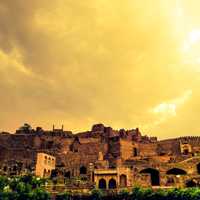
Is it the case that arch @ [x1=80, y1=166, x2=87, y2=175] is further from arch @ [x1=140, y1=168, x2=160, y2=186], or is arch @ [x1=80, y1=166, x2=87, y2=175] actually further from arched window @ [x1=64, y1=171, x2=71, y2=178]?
arch @ [x1=140, y1=168, x2=160, y2=186]

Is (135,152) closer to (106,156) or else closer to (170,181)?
(106,156)

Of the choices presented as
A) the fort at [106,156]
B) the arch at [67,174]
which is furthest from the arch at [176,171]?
the arch at [67,174]

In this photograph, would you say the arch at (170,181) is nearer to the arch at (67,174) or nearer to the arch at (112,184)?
the arch at (112,184)

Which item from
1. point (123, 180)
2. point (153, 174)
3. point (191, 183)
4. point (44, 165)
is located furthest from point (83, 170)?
point (191, 183)

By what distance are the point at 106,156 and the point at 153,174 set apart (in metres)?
12.7

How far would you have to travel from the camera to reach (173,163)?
53.2m

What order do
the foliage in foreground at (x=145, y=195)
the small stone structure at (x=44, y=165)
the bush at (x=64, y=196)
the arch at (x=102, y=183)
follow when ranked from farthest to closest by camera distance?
the small stone structure at (x=44, y=165)
the arch at (x=102, y=183)
the bush at (x=64, y=196)
the foliage in foreground at (x=145, y=195)

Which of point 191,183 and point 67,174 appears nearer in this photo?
point 191,183

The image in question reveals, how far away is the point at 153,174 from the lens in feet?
173

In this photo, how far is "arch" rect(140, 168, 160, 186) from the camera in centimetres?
5116

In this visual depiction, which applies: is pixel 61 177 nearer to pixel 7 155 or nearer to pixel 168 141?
pixel 7 155

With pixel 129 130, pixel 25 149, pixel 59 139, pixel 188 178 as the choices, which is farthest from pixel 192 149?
pixel 25 149

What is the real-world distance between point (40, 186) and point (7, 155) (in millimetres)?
19448

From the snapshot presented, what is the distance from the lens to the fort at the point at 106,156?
50.6 metres
